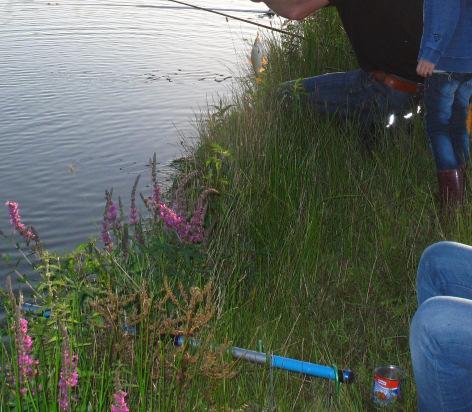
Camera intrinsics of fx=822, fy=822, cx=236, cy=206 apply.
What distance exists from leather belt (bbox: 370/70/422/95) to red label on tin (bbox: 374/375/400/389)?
8.11ft

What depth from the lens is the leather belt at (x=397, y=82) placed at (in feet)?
16.0

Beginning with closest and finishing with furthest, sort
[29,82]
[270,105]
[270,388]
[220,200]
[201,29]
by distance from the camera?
1. [270,388]
2. [220,200]
3. [270,105]
4. [29,82]
5. [201,29]

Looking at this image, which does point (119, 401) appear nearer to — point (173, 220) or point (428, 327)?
point (428, 327)

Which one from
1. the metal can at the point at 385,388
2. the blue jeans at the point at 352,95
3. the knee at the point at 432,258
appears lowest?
the metal can at the point at 385,388

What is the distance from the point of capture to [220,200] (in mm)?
4293

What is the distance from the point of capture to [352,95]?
507cm

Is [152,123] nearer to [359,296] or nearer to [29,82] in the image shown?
[29,82]

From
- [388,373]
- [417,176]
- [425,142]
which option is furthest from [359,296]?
[425,142]

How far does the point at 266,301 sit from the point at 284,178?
36.4 inches

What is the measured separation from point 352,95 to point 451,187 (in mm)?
1176

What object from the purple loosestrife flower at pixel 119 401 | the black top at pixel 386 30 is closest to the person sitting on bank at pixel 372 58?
the black top at pixel 386 30

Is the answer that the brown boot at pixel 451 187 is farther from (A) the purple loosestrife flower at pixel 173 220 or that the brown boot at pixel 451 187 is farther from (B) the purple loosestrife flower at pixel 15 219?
(B) the purple loosestrife flower at pixel 15 219

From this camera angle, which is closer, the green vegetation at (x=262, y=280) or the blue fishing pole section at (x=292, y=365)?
the green vegetation at (x=262, y=280)

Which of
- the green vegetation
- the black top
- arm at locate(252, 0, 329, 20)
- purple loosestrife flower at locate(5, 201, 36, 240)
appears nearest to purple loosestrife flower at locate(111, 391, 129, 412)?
the green vegetation
